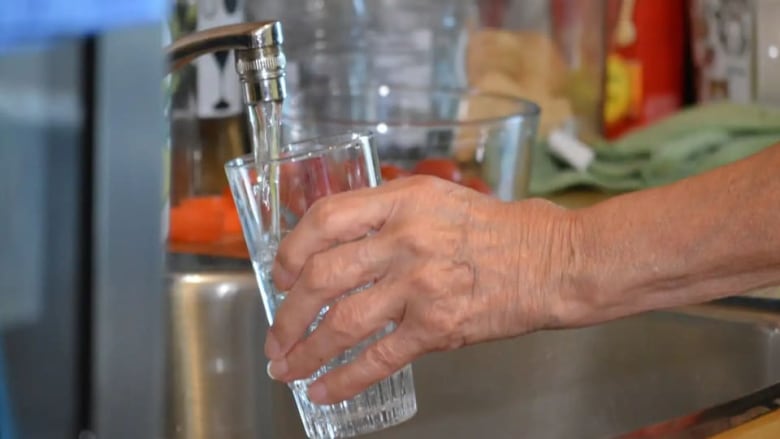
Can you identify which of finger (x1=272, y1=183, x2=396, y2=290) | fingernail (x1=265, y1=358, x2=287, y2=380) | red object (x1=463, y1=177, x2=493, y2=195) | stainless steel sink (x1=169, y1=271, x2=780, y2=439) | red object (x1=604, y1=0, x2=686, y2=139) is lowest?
stainless steel sink (x1=169, y1=271, x2=780, y2=439)

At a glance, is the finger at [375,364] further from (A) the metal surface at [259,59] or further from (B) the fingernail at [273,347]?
(A) the metal surface at [259,59]

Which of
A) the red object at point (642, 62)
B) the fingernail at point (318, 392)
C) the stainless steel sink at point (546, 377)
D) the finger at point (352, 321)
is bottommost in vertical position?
the stainless steel sink at point (546, 377)

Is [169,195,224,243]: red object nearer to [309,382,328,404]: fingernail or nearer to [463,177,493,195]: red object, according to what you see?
[463,177,493,195]: red object

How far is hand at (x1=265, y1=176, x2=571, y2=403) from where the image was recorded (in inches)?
23.9

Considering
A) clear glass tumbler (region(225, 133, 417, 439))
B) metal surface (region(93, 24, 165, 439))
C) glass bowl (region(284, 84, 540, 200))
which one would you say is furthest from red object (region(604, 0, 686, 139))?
metal surface (region(93, 24, 165, 439))

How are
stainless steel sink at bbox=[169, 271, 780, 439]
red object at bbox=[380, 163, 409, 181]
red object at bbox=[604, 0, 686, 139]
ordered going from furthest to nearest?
red object at bbox=[604, 0, 686, 139]
red object at bbox=[380, 163, 409, 181]
stainless steel sink at bbox=[169, 271, 780, 439]

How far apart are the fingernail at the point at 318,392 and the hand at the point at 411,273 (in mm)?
10

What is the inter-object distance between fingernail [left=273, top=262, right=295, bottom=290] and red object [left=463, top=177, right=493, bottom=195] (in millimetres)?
435

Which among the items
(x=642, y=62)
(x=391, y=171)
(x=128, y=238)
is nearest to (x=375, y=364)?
(x=128, y=238)

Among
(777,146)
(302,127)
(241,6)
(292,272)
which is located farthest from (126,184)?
(241,6)

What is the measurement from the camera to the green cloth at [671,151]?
1.19 m

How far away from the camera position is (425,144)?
105cm

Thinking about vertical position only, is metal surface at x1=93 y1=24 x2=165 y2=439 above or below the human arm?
above

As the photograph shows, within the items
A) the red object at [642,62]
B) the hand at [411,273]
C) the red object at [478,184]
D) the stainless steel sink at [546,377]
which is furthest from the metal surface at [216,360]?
the red object at [642,62]
